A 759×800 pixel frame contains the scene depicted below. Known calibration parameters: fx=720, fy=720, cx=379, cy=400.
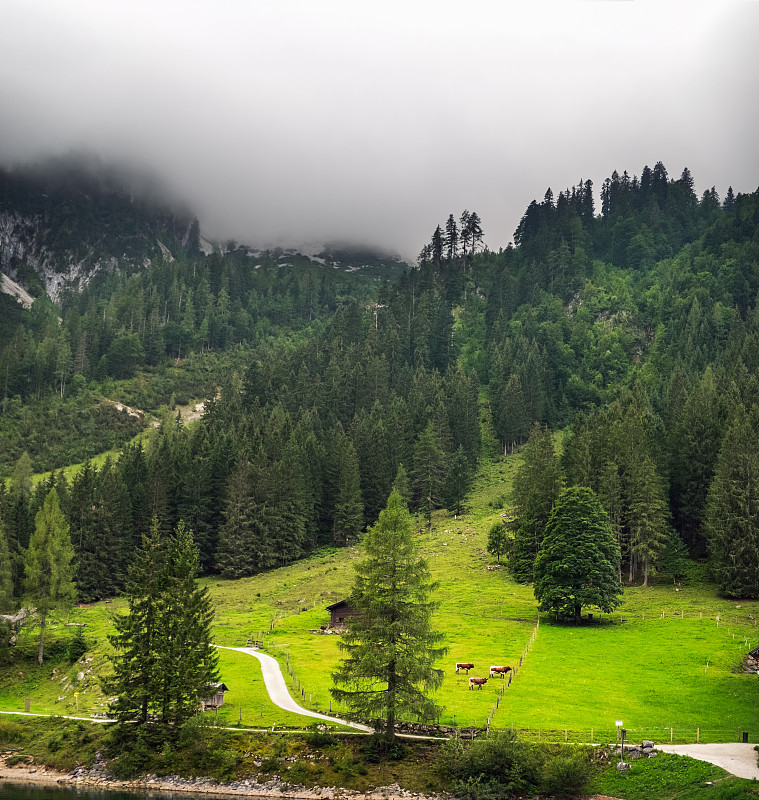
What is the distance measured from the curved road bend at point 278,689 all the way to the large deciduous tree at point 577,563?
31.5 metres

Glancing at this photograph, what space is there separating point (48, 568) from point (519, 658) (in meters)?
54.1

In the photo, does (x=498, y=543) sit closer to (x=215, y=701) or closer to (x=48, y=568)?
(x=215, y=701)

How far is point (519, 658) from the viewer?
214 ft

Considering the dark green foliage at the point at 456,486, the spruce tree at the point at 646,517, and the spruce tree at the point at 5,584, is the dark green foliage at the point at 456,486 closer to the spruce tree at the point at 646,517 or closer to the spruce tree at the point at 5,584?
the spruce tree at the point at 646,517

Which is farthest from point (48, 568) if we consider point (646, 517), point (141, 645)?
point (646, 517)

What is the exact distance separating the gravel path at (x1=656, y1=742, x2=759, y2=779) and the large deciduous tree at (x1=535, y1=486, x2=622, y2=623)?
109 ft

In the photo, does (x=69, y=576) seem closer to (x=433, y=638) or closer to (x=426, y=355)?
(x=433, y=638)

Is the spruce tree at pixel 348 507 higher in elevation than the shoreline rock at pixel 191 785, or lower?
higher

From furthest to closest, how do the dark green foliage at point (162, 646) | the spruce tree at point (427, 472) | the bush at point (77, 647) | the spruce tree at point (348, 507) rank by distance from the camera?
the spruce tree at point (427, 472)
the spruce tree at point (348, 507)
the bush at point (77, 647)
the dark green foliage at point (162, 646)

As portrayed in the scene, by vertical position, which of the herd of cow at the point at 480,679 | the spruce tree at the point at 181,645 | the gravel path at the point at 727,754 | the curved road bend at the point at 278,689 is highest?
the spruce tree at the point at 181,645

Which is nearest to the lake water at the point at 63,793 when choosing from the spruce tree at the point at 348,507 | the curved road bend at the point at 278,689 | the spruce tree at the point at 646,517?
the curved road bend at the point at 278,689

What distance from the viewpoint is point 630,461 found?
100750mm

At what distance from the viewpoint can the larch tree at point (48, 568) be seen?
77438 millimetres

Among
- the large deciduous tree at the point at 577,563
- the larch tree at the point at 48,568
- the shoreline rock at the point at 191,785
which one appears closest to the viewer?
the shoreline rock at the point at 191,785
